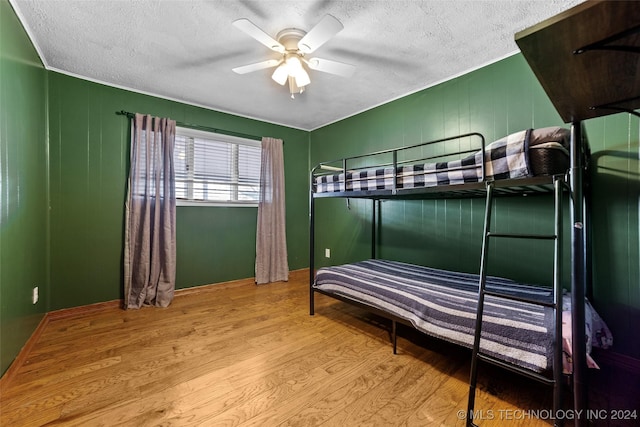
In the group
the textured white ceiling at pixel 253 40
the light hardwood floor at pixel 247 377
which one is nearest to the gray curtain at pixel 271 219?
the textured white ceiling at pixel 253 40

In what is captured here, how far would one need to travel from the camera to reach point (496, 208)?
220 centimetres

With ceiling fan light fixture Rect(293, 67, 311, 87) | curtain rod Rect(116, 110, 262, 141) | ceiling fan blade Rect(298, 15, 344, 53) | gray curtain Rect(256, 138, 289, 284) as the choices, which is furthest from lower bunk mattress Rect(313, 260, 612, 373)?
curtain rod Rect(116, 110, 262, 141)

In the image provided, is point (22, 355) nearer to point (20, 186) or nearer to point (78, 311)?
point (78, 311)

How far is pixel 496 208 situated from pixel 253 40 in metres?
2.37

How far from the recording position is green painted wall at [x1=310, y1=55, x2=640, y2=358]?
5.40ft

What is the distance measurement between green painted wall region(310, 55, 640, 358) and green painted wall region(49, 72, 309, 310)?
182 cm

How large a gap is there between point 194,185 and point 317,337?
7.45 ft

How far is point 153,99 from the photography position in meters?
2.85

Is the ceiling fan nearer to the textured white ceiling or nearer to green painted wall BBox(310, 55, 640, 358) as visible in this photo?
the textured white ceiling

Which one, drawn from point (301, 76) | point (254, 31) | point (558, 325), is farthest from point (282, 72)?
point (558, 325)

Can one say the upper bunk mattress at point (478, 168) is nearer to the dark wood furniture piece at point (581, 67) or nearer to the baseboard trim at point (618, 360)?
the dark wood furniture piece at point (581, 67)

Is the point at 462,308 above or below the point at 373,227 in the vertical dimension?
below

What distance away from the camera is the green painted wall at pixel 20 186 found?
1444mm

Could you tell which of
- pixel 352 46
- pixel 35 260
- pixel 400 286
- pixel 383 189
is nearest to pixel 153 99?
pixel 35 260
